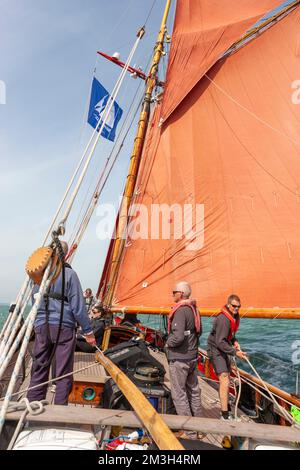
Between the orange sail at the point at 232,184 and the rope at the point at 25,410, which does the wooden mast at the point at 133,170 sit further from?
the rope at the point at 25,410

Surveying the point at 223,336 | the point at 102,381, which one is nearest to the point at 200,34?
the point at 223,336

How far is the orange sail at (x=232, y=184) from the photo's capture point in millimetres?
8047

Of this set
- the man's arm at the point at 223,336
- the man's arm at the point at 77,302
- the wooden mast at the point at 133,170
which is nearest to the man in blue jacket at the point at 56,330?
the man's arm at the point at 77,302

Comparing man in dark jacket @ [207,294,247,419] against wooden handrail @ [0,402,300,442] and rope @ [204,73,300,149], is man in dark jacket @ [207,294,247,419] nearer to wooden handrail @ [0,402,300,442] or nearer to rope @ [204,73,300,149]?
wooden handrail @ [0,402,300,442]

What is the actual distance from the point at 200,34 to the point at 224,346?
37.3 feet

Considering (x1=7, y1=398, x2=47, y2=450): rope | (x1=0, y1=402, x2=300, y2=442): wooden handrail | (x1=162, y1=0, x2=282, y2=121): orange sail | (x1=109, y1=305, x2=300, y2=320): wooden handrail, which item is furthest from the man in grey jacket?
(x1=162, y1=0, x2=282, y2=121): orange sail

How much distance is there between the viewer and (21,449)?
6.95 feet

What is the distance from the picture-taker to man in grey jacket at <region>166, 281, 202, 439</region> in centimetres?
428

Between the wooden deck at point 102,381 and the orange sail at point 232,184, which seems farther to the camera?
the orange sail at point 232,184

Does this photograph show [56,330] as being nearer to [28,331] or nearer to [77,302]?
[77,302]

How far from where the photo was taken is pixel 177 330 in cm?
437

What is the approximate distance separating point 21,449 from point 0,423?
26 cm
